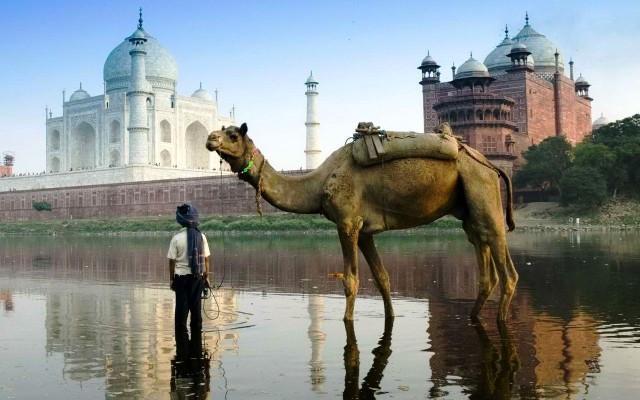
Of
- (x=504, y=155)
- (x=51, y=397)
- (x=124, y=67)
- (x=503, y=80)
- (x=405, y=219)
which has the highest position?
(x=124, y=67)

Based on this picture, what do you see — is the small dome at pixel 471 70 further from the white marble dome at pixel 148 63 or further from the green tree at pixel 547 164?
the white marble dome at pixel 148 63

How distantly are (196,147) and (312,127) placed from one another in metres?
18.0

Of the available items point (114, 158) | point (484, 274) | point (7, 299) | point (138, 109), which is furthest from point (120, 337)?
point (114, 158)

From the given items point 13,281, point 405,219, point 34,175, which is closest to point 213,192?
point 34,175

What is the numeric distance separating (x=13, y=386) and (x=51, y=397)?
1.43 feet

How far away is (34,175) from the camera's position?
75.1 meters

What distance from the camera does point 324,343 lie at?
250 inches

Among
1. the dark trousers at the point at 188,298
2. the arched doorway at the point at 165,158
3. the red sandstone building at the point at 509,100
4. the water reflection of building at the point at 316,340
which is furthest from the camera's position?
the arched doorway at the point at 165,158

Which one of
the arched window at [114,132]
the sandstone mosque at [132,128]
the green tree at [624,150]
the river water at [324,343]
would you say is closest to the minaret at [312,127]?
the sandstone mosque at [132,128]

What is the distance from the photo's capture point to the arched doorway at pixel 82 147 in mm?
78125

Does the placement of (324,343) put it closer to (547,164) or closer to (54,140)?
(547,164)

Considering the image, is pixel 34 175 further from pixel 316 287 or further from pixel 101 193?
pixel 316 287

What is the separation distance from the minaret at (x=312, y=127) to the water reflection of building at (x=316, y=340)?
5700 cm

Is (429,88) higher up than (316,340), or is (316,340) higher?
(429,88)
